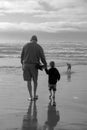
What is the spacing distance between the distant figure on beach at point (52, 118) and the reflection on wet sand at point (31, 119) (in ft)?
0.66

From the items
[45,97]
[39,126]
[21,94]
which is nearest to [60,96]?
[45,97]

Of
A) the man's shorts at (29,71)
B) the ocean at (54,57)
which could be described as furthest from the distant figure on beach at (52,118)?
the ocean at (54,57)

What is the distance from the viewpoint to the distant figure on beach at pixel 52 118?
5.72 metres

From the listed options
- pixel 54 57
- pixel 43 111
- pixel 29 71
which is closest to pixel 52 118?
pixel 43 111

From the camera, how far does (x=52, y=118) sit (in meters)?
6.35

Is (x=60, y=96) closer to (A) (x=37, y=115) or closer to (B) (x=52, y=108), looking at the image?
(B) (x=52, y=108)

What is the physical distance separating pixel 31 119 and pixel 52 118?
43 centimetres

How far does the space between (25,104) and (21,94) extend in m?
1.57

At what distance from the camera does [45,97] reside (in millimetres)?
8914

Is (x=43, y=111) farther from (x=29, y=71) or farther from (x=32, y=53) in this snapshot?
(x=32, y=53)

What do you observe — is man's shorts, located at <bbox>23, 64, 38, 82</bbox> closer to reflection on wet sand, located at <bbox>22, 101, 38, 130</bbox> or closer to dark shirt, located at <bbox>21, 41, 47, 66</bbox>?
dark shirt, located at <bbox>21, 41, 47, 66</bbox>

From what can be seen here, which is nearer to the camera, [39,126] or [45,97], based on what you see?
[39,126]

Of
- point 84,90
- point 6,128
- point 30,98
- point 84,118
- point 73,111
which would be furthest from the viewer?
point 84,90

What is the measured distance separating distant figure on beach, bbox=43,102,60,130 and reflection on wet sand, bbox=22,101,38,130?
0.20 metres
